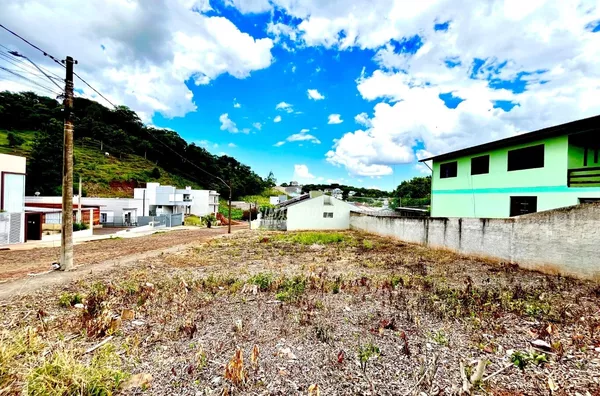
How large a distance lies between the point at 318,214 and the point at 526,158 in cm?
1591

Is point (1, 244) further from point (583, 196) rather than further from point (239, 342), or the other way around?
point (583, 196)

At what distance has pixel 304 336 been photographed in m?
4.70

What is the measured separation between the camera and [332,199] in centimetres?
2564

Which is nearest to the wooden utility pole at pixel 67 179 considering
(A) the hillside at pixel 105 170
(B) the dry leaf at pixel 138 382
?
(B) the dry leaf at pixel 138 382

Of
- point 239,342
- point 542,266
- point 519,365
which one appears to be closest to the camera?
point 519,365

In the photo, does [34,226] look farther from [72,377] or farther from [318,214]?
[72,377]

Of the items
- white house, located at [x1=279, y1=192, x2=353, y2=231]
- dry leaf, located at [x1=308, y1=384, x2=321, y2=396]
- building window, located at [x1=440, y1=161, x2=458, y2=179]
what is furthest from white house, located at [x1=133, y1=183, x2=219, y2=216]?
dry leaf, located at [x1=308, y1=384, x2=321, y2=396]

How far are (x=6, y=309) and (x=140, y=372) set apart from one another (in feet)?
14.7

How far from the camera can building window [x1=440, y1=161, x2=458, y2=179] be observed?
1675cm

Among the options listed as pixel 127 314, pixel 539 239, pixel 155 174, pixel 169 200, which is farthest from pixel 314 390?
pixel 155 174

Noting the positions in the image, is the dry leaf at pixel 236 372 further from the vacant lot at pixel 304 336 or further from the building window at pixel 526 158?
the building window at pixel 526 158

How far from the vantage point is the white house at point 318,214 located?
81.4 ft

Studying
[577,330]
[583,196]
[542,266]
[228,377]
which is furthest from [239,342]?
[583,196]

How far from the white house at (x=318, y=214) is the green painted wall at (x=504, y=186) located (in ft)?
30.2
